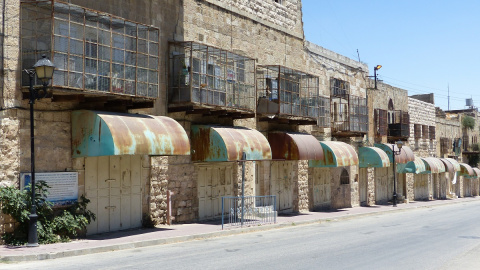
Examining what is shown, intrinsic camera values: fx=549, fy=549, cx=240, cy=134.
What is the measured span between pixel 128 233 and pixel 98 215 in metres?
0.99

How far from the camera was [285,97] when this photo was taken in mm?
23266

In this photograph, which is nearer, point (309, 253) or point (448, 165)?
point (309, 253)

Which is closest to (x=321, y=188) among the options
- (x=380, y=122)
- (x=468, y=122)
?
(x=380, y=122)

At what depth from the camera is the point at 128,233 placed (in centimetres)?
1566

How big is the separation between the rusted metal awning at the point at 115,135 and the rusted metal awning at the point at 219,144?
3175 millimetres

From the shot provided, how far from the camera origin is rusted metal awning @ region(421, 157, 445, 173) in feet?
134

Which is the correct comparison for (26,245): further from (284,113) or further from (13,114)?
(284,113)

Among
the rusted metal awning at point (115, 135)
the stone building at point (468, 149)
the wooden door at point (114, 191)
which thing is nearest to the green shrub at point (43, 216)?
the wooden door at point (114, 191)

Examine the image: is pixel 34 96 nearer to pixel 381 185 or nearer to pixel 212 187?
pixel 212 187

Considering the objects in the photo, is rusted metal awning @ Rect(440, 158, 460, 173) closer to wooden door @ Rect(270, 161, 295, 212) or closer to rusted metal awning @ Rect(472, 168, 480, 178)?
rusted metal awning @ Rect(472, 168, 480, 178)

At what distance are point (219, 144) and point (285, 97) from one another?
18.0 ft

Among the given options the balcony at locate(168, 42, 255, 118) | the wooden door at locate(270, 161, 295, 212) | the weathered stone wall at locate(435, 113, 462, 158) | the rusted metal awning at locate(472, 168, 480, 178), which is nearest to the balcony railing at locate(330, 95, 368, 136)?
the wooden door at locate(270, 161, 295, 212)

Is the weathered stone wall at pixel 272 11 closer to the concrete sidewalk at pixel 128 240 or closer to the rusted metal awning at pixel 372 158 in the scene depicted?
the concrete sidewalk at pixel 128 240

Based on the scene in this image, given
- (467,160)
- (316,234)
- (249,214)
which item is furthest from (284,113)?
(467,160)
